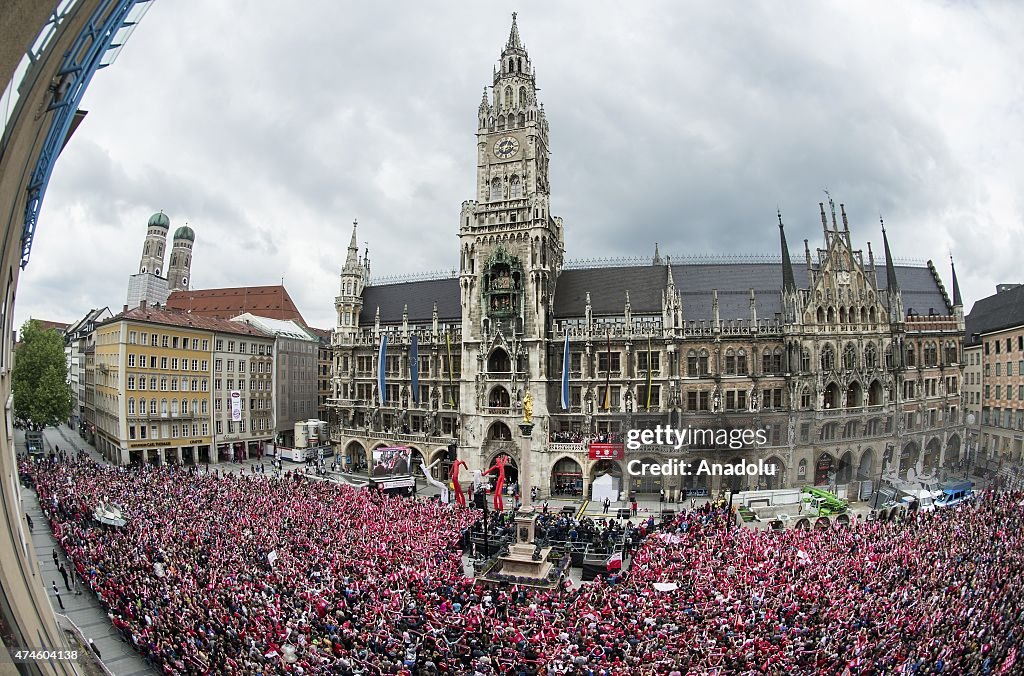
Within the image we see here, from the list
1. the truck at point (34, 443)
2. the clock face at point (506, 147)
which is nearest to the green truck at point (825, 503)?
the clock face at point (506, 147)

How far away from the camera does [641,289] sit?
5800 centimetres

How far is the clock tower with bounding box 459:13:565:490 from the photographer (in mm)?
56438

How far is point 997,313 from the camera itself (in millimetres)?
61469

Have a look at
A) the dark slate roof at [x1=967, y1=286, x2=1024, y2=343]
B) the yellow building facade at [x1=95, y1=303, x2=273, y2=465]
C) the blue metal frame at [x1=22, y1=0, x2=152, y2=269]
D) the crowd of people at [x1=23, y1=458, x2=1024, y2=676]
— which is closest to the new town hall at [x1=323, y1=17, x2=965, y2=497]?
the dark slate roof at [x1=967, y1=286, x2=1024, y2=343]

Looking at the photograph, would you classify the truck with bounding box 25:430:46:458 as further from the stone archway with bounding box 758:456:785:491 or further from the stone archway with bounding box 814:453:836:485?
the stone archway with bounding box 814:453:836:485

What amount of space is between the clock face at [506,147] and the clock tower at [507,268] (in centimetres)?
10

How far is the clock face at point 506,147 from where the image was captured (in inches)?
2371

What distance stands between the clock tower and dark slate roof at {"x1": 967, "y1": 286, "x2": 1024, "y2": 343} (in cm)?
4361

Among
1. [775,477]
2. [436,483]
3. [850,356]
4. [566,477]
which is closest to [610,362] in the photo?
[566,477]

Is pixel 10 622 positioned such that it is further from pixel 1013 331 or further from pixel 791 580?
pixel 1013 331

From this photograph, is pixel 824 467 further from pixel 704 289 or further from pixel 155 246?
pixel 155 246

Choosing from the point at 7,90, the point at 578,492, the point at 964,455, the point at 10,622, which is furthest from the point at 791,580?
the point at 964,455

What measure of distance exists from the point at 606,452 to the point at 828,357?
21.2 m

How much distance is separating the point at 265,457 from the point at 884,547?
212 feet
